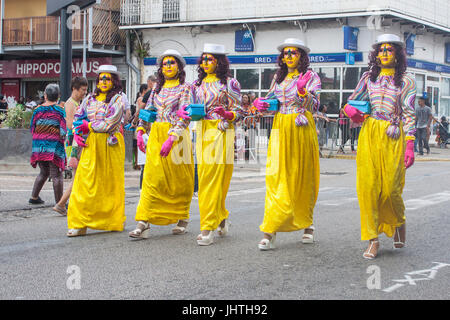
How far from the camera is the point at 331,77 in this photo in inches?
1028

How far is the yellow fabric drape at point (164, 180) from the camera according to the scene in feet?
24.9

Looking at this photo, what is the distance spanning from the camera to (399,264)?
245 inches

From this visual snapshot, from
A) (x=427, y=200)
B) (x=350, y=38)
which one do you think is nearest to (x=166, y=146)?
(x=427, y=200)

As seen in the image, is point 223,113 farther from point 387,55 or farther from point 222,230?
point 387,55

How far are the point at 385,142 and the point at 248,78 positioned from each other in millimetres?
21614

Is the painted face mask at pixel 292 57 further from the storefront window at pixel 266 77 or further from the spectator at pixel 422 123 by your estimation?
the storefront window at pixel 266 77

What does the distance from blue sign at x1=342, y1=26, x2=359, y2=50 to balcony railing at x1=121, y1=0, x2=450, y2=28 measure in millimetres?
646

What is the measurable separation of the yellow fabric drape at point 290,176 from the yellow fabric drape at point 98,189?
6.32 ft

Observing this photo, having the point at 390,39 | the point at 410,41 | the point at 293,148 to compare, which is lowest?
the point at 293,148

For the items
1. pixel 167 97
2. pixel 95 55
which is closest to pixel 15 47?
pixel 95 55

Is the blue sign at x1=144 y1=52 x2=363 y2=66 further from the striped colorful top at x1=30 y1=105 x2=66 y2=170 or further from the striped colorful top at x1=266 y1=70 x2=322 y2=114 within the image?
the striped colorful top at x1=266 y1=70 x2=322 y2=114

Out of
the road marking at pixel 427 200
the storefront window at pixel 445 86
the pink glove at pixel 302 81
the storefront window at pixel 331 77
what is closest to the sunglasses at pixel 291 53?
the pink glove at pixel 302 81
